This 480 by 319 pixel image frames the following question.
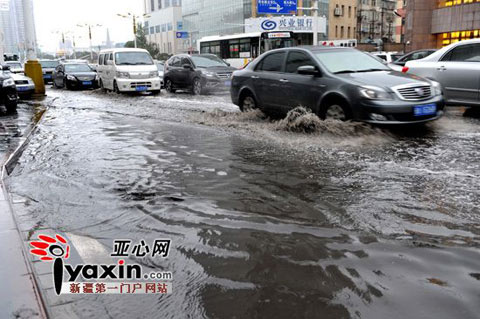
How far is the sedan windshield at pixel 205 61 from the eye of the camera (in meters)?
17.8

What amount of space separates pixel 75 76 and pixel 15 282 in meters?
21.0

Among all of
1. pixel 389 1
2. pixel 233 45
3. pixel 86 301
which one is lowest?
pixel 86 301

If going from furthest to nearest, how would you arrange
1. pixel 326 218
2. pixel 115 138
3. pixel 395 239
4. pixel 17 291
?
pixel 115 138, pixel 326 218, pixel 395 239, pixel 17 291

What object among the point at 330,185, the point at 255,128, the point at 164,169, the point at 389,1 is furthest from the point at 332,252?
the point at 389,1

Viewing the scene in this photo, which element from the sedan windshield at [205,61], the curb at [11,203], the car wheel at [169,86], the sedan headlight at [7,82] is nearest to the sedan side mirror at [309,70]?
the curb at [11,203]

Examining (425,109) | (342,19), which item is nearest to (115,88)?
(425,109)

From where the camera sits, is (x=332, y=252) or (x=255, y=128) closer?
(x=332, y=252)

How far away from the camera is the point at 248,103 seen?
1017cm

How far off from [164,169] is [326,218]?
8.90ft

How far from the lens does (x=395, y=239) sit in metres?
3.59

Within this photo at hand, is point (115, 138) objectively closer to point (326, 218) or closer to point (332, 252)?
point (326, 218)

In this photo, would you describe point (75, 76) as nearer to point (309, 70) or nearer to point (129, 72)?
Result: point (129, 72)

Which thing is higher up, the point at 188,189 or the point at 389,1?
the point at 389,1

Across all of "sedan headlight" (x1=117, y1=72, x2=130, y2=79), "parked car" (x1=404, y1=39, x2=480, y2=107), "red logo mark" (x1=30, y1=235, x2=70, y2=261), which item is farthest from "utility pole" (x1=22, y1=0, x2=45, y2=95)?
"red logo mark" (x1=30, y1=235, x2=70, y2=261)
